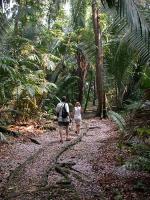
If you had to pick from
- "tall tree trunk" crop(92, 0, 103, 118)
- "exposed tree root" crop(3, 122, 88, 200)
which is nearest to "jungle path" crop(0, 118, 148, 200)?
"exposed tree root" crop(3, 122, 88, 200)

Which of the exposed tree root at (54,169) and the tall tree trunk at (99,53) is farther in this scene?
the tall tree trunk at (99,53)

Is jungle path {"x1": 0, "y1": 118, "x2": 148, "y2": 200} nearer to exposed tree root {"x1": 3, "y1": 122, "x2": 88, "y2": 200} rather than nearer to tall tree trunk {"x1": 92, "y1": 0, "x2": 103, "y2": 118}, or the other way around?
exposed tree root {"x1": 3, "y1": 122, "x2": 88, "y2": 200}

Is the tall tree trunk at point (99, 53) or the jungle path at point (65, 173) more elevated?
the tall tree trunk at point (99, 53)

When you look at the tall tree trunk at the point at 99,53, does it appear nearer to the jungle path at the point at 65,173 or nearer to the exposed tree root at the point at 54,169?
the jungle path at the point at 65,173

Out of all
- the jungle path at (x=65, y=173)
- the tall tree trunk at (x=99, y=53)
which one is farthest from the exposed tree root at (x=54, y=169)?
the tall tree trunk at (x=99, y=53)

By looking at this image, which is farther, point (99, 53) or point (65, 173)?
point (99, 53)

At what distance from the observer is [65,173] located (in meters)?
8.50

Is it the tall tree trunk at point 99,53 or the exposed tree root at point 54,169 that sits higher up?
the tall tree trunk at point 99,53

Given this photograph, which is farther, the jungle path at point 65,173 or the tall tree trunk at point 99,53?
the tall tree trunk at point 99,53

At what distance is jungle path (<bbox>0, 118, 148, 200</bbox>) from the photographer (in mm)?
7090

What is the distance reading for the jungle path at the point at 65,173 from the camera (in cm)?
709

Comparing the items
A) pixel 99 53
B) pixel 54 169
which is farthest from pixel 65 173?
pixel 99 53

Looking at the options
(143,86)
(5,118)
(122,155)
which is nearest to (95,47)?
(5,118)

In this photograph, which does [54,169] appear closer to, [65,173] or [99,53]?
[65,173]
